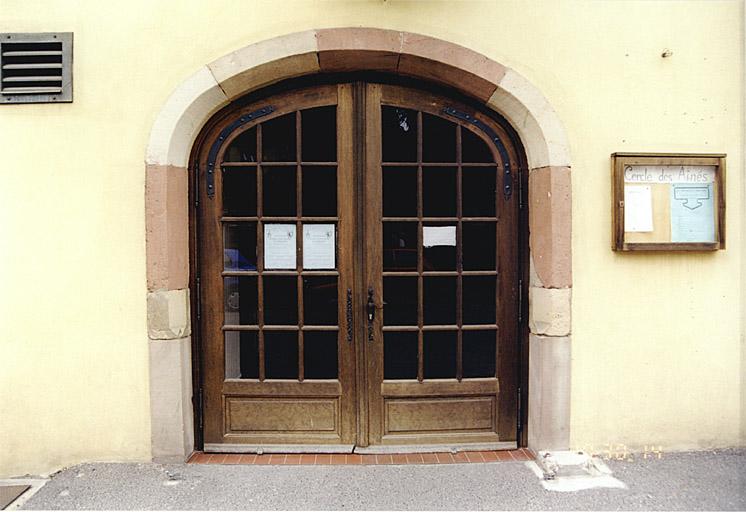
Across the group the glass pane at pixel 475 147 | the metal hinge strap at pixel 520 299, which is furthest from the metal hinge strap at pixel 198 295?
the metal hinge strap at pixel 520 299

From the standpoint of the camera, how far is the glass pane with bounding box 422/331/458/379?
390 cm

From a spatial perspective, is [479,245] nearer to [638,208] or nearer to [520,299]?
[520,299]

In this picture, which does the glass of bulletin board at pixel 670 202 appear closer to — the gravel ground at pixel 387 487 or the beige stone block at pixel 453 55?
the beige stone block at pixel 453 55

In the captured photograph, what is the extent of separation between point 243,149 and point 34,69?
1373 mm

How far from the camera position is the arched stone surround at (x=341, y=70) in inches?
141

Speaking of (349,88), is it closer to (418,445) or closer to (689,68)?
(689,68)

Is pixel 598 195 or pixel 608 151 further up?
pixel 608 151

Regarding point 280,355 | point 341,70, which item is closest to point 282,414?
point 280,355

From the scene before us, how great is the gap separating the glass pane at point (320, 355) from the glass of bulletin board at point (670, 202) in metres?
2.00

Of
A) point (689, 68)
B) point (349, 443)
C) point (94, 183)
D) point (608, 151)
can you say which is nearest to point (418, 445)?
point (349, 443)

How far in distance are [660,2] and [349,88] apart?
2.12 meters

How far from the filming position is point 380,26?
3.62 m

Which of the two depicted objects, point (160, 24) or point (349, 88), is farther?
point (349, 88)

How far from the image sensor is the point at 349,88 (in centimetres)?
386
